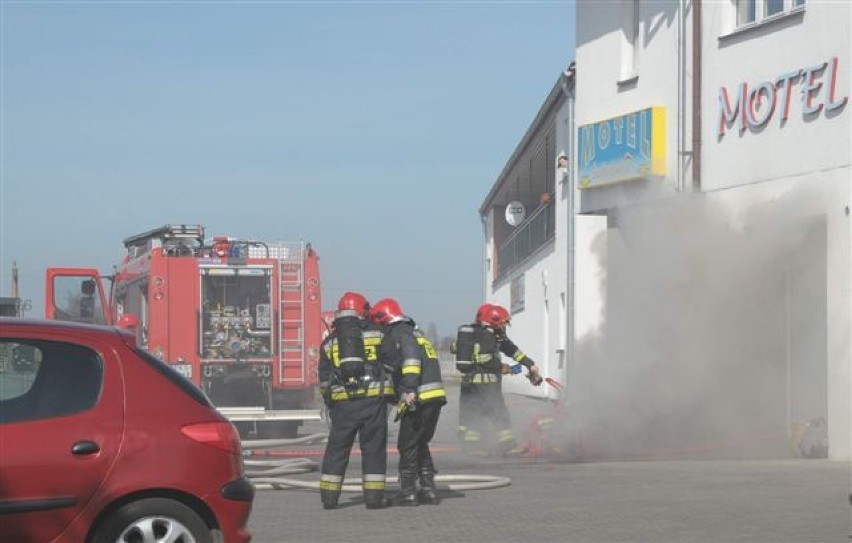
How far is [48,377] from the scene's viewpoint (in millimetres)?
6785

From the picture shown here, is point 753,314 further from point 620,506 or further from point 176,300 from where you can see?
→ point 176,300

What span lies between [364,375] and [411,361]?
1.39 ft

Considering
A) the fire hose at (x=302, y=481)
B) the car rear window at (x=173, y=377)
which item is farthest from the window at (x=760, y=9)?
the car rear window at (x=173, y=377)

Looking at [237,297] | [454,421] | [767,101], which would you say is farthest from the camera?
[454,421]

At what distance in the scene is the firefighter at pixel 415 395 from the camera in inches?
428

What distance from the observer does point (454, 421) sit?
23938mm

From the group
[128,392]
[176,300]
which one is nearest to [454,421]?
[176,300]

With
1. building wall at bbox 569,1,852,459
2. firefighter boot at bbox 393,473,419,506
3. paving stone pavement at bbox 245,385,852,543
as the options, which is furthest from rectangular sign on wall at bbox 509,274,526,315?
firefighter boot at bbox 393,473,419,506

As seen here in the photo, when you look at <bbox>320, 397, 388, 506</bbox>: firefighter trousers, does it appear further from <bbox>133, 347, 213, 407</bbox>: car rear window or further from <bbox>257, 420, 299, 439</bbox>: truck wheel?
<bbox>257, 420, 299, 439</bbox>: truck wheel

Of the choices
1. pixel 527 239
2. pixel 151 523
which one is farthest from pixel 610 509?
pixel 527 239

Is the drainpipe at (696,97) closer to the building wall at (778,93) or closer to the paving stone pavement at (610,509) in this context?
the building wall at (778,93)

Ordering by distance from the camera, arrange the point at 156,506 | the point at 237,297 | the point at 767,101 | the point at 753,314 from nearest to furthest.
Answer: the point at 156,506 → the point at 767,101 → the point at 753,314 → the point at 237,297

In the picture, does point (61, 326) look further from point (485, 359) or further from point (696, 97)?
point (696, 97)

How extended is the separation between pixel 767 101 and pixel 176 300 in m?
8.86
